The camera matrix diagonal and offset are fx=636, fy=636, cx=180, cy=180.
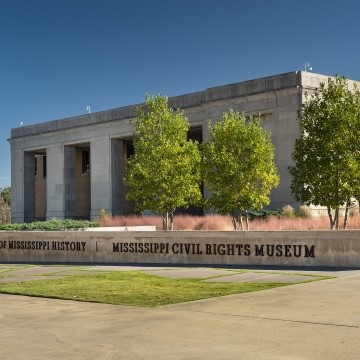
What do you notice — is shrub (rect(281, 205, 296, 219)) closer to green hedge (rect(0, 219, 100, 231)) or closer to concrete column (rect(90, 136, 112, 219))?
green hedge (rect(0, 219, 100, 231))

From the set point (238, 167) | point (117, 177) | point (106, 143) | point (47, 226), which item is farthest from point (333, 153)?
point (106, 143)

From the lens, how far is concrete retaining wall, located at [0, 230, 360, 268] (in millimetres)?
19359

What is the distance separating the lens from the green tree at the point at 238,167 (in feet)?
105

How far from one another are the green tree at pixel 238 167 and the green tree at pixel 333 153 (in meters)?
3.95

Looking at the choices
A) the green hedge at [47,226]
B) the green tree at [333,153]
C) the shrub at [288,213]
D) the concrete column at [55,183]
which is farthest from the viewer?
the concrete column at [55,183]

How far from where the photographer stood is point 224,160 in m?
31.7

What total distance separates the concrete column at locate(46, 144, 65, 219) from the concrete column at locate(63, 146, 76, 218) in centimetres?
39

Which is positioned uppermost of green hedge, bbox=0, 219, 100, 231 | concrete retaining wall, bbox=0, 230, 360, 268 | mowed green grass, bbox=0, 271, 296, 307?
green hedge, bbox=0, 219, 100, 231

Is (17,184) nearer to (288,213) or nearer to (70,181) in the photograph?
(70,181)

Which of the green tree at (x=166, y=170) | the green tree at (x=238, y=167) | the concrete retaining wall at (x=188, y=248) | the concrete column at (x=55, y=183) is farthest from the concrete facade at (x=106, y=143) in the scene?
the concrete retaining wall at (x=188, y=248)

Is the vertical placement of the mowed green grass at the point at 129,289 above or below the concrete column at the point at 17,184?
below

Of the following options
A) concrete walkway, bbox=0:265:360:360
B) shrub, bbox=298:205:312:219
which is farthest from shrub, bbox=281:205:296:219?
concrete walkway, bbox=0:265:360:360

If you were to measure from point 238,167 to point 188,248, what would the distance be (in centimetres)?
1033

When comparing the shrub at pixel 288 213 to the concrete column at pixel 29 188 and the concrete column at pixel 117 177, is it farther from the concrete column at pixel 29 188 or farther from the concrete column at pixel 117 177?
the concrete column at pixel 29 188
